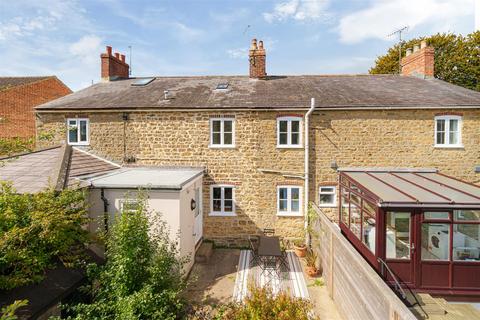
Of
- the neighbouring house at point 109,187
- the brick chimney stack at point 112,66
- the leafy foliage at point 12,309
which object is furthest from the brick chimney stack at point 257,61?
the leafy foliage at point 12,309

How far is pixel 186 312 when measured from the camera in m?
7.16

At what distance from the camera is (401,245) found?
7648 millimetres

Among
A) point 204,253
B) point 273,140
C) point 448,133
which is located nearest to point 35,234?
point 204,253

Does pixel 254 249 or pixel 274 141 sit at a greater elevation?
pixel 274 141

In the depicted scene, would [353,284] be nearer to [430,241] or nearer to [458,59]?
[430,241]

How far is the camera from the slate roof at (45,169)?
8.45 m

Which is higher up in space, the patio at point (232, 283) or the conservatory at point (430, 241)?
Answer: the conservatory at point (430, 241)

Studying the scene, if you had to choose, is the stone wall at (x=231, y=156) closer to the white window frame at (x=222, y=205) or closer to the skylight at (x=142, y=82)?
the white window frame at (x=222, y=205)

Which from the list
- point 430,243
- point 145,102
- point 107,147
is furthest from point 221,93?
point 430,243

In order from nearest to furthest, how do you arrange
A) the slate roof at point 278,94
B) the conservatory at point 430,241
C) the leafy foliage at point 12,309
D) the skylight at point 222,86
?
the leafy foliage at point 12,309, the conservatory at point 430,241, the slate roof at point 278,94, the skylight at point 222,86

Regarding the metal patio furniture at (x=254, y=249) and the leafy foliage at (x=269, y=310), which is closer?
the leafy foliage at (x=269, y=310)

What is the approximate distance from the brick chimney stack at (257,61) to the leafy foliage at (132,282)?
38.2 feet

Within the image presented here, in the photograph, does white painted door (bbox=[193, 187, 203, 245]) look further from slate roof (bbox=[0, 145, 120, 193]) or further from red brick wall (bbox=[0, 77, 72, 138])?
red brick wall (bbox=[0, 77, 72, 138])

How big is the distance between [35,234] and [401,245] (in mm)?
10310
